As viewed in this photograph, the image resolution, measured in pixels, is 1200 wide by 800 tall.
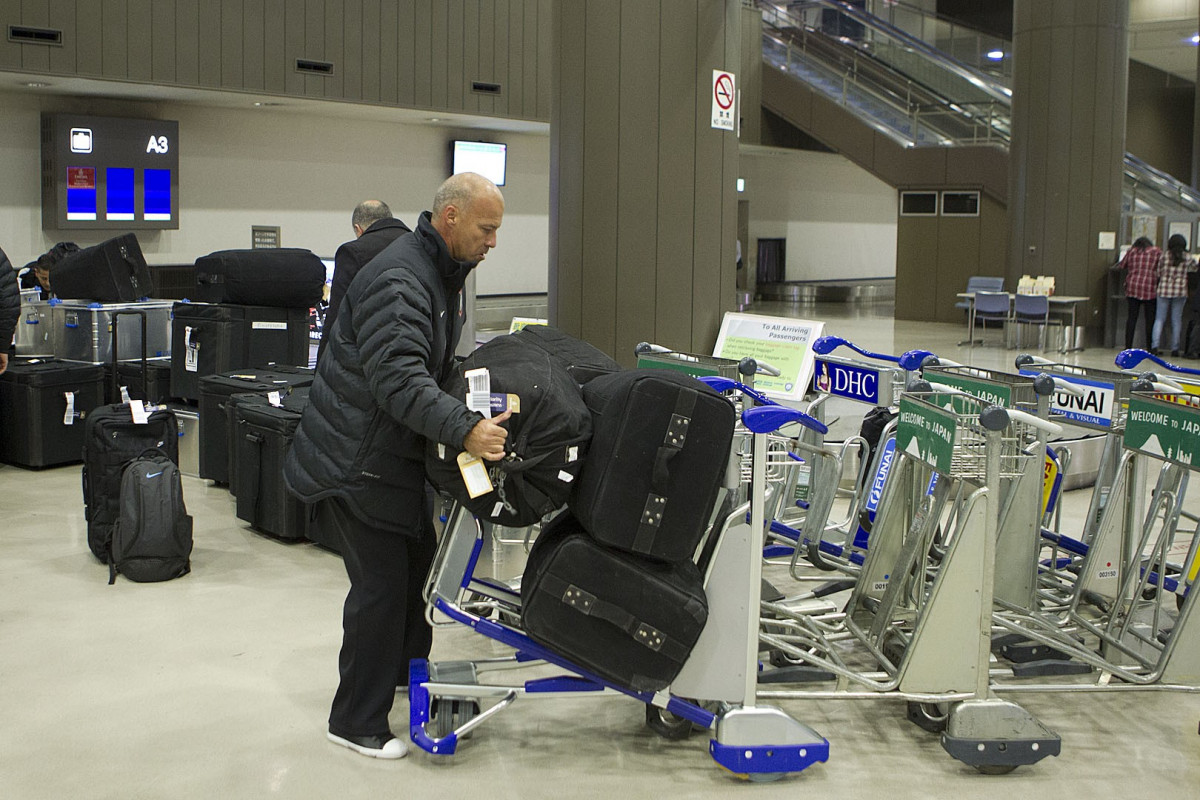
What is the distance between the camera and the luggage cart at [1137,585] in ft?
11.3

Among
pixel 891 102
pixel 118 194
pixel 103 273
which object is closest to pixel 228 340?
pixel 103 273

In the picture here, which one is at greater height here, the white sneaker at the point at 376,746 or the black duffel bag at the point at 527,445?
the black duffel bag at the point at 527,445

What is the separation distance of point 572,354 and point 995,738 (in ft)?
5.09

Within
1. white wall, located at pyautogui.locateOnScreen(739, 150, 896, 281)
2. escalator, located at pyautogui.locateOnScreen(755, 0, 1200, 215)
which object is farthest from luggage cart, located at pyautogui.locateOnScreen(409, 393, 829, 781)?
white wall, located at pyautogui.locateOnScreen(739, 150, 896, 281)

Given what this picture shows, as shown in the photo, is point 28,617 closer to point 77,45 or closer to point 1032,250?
point 77,45

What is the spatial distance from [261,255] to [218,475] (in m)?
1.27

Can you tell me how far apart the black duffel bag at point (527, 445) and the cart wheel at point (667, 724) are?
773 mm

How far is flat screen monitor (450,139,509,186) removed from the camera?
1599 centimetres

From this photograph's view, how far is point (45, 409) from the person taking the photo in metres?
7.16

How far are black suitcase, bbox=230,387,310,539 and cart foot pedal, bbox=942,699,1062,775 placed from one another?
326cm

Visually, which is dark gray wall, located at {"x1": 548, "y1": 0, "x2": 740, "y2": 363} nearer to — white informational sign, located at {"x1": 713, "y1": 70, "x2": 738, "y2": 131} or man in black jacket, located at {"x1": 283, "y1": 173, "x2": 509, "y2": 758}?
white informational sign, located at {"x1": 713, "y1": 70, "x2": 738, "y2": 131}

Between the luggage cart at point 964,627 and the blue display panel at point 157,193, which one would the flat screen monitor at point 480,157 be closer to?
the blue display panel at point 157,193

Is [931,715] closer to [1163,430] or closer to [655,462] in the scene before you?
[1163,430]

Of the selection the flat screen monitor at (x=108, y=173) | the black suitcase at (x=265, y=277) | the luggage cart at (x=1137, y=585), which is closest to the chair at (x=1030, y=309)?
the flat screen monitor at (x=108, y=173)
